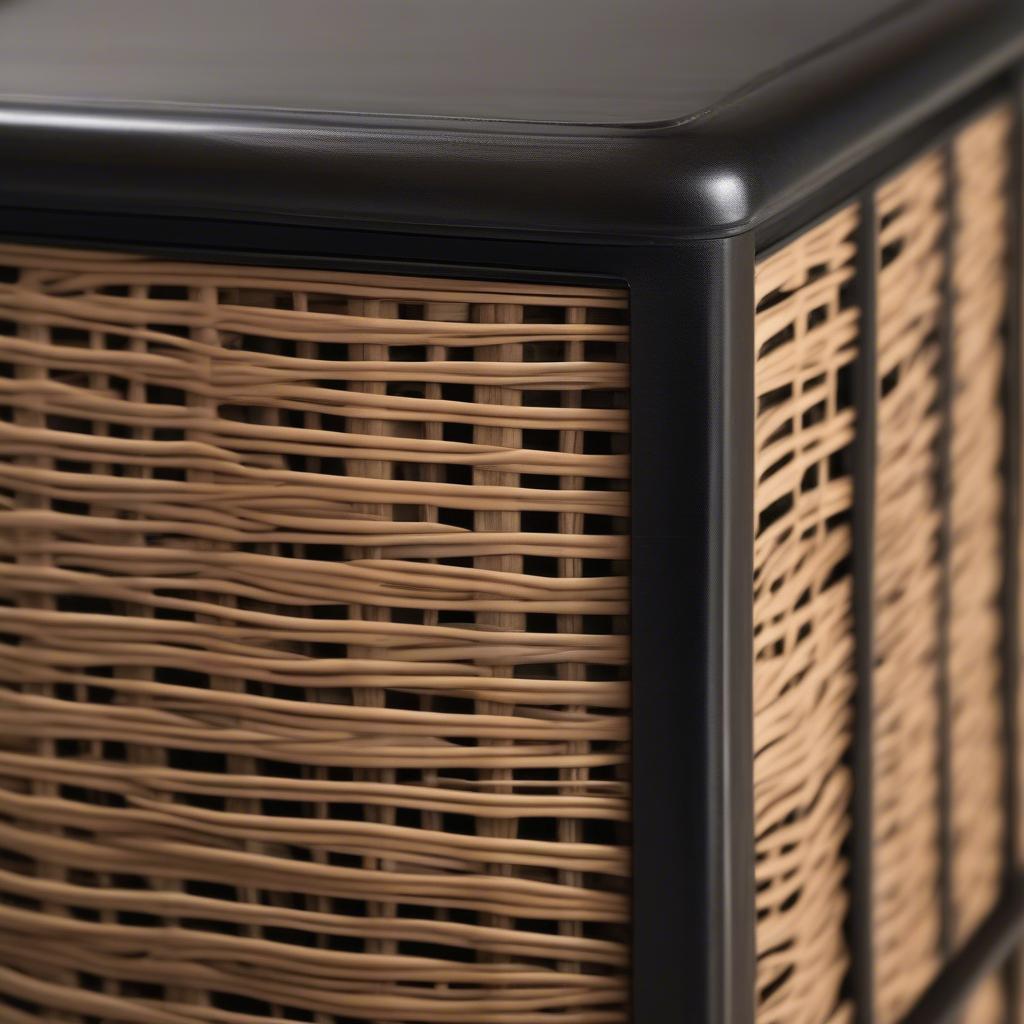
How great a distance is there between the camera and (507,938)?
1.95 ft

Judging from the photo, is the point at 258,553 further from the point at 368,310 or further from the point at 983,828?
the point at 983,828

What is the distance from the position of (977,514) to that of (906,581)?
0.12 meters

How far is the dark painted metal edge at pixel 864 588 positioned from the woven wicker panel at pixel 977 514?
132 millimetres

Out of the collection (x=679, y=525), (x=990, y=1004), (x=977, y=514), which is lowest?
(x=990, y=1004)

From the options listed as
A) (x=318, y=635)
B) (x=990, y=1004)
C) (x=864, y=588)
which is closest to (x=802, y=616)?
(x=864, y=588)

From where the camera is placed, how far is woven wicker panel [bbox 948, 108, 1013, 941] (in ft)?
2.65

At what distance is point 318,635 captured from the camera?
592 mm

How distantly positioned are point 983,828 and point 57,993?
1.55ft

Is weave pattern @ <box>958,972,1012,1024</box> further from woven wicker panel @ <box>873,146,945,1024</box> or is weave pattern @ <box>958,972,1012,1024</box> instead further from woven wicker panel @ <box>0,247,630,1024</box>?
woven wicker panel @ <box>0,247,630,1024</box>

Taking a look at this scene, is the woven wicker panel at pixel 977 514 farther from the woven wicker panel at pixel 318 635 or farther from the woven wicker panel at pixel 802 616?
the woven wicker panel at pixel 318 635

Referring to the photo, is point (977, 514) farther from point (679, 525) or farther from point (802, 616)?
point (679, 525)

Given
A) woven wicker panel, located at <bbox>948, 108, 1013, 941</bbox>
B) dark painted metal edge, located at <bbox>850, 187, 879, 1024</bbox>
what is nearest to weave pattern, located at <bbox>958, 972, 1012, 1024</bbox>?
woven wicker panel, located at <bbox>948, 108, 1013, 941</bbox>

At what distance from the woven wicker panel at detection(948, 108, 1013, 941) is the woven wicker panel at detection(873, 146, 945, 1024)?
3 centimetres

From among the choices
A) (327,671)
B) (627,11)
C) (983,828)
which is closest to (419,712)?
(327,671)
